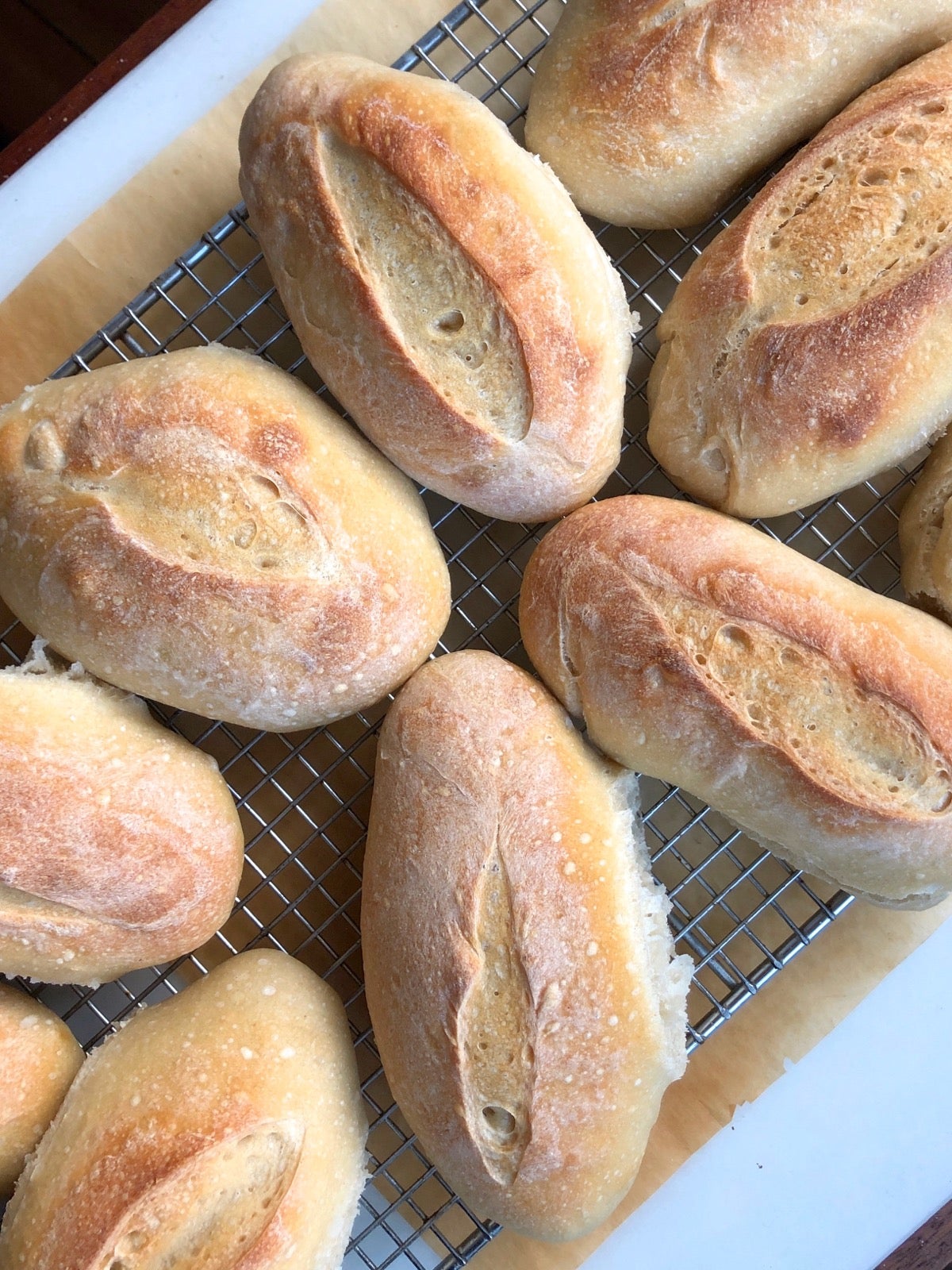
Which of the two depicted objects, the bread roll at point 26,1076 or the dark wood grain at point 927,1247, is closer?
the bread roll at point 26,1076

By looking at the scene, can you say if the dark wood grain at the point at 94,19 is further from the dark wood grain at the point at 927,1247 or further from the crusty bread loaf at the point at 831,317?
the dark wood grain at the point at 927,1247

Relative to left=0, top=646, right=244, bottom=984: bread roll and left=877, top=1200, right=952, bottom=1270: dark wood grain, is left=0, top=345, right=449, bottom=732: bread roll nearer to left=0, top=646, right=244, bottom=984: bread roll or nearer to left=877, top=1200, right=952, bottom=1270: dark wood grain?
left=0, top=646, right=244, bottom=984: bread roll

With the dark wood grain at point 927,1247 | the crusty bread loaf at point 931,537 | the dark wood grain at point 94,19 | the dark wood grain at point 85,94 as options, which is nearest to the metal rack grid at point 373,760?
the crusty bread loaf at point 931,537

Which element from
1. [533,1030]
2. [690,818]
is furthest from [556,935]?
[690,818]

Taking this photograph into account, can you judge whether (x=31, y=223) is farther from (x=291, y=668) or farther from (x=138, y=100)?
(x=291, y=668)

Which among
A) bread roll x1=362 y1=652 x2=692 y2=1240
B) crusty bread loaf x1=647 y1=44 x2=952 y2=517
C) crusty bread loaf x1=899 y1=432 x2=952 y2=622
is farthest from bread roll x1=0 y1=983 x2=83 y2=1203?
crusty bread loaf x1=899 y1=432 x2=952 y2=622

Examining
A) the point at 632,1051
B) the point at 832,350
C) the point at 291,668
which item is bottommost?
the point at 632,1051
